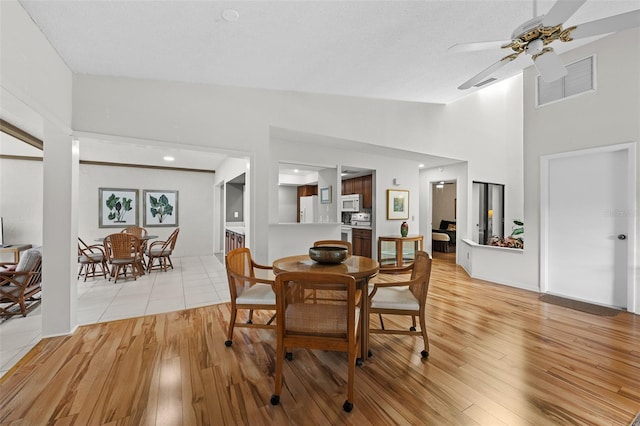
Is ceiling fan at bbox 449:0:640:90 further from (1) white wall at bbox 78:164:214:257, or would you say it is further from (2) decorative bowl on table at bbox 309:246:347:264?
(1) white wall at bbox 78:164:214:257

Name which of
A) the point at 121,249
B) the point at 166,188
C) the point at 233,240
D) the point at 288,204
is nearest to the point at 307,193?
the point at 288,204

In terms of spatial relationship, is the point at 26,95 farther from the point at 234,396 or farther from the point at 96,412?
the point at 234,396

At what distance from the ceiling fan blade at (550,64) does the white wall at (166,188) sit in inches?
292

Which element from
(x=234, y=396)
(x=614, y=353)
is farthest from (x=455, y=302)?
(x=234, y=396)

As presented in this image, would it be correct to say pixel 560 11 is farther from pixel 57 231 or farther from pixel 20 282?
pixel 20 282

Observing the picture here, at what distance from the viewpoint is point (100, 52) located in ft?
8.08

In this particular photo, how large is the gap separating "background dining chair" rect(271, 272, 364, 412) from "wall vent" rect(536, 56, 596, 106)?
15.1ft

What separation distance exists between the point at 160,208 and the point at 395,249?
19.8 feet

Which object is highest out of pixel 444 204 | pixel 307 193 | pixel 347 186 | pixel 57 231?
pixel 347 186

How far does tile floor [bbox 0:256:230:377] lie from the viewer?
8.63 ft

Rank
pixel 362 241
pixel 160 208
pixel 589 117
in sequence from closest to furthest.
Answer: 1. pixel 589 117
2. pixel 362 241
3. pixel 160 208

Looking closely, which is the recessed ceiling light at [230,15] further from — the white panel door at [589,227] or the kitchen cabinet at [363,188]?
the white panel door at [589,227]

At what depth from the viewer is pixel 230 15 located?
2.11 metres

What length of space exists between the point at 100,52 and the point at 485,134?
6.93 meters
